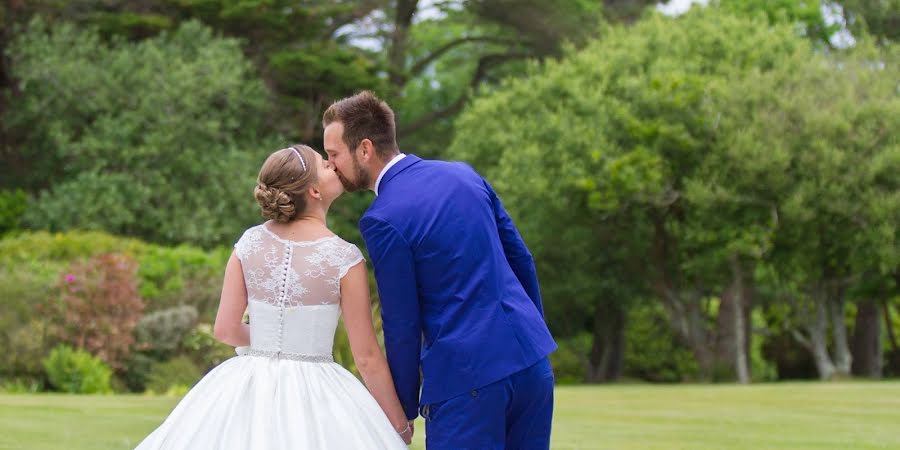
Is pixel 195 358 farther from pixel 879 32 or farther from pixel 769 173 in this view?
pixel 879 32

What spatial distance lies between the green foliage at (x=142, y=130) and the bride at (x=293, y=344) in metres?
23.0

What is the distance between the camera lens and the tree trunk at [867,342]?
1181 inches

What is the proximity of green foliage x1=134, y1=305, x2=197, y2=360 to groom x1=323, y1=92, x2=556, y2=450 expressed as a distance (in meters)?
12.9

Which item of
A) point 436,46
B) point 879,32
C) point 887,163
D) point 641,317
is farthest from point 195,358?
point 436,46

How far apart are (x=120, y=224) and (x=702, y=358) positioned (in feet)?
43.7

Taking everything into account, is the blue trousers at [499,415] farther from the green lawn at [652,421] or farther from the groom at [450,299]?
the green lawn at [652,421]

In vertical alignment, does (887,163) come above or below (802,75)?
below

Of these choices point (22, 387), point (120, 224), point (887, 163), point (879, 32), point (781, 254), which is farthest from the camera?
point (879, 32)

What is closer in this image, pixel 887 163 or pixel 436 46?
pixel 887 163

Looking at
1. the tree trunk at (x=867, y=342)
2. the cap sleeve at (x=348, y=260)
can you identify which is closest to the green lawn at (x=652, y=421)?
the cap sleeve at (x=348, y=260)

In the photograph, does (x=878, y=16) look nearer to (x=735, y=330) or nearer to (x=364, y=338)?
(x=735, y=330)

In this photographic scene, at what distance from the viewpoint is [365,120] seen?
14.2 ft

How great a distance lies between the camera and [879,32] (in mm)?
31375

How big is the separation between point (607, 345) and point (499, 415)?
2843cm
